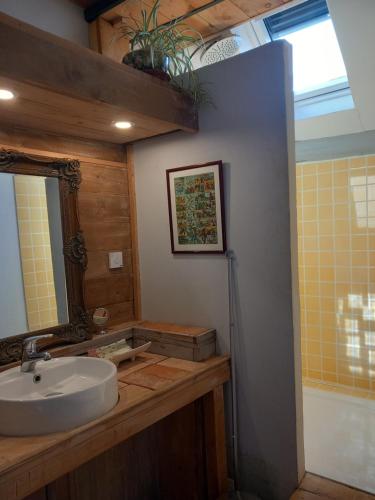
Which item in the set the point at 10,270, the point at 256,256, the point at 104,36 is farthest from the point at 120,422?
the point at 104,36

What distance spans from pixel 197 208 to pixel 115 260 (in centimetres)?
59

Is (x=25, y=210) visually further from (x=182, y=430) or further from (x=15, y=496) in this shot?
(x=182, y=430)

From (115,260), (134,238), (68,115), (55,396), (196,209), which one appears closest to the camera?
(55,396)

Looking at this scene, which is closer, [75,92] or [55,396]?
[55,396]

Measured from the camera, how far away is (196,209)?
6.77 ft

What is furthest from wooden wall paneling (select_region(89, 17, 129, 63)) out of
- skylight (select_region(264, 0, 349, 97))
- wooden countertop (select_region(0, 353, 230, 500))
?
wooden countertop (select_region(0, 353, 230, 500))

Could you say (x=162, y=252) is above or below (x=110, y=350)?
above

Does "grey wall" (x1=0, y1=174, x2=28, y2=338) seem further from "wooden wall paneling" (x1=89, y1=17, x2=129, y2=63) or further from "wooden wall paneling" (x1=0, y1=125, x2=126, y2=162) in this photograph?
"wooden wall paneling" (x1=89, y1=17, x2=129, y2=63)

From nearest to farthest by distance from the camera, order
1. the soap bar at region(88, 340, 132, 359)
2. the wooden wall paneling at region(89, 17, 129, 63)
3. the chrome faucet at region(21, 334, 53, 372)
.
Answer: the chrome faucet at region(21, 334, 53, 372) < the soap bar at region(88, 340, 132, 359) < the wooden wall paneling at region(89, 17, 129, 63)

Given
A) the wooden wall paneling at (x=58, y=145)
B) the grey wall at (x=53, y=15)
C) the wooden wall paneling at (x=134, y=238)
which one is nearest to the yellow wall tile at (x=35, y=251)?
the wooden wall paneling at (x=58, y=145)

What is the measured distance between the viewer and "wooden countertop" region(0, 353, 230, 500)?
1188mm

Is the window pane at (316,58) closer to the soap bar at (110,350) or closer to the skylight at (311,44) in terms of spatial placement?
the skylight at (311,44)

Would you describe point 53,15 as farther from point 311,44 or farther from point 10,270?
point 311,44

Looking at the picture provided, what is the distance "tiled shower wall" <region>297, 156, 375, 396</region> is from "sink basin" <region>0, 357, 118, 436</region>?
224 cm
